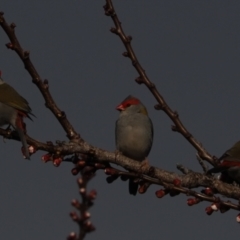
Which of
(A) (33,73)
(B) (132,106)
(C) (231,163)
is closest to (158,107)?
(A) (33,73)

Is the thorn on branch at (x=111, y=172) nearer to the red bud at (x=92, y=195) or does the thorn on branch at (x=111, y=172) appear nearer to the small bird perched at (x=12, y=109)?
the red bud at (x=92, y=195)

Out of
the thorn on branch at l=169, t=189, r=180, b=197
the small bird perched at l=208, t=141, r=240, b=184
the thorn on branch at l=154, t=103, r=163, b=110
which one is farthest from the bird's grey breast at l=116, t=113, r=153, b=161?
the thorn on branch at l=154, t=103, r=163, b=110

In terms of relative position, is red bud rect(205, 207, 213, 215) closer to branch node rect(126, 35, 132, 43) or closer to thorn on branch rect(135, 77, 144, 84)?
thorn on branch rect(135, 77, 144, 84)

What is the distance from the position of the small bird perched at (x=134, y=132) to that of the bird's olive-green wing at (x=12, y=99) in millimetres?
1343

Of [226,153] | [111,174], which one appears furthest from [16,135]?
[226,153]

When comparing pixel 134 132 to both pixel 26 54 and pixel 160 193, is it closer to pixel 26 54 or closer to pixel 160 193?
pixel 160 193

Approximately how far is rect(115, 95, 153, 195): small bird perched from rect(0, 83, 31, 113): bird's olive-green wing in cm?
134

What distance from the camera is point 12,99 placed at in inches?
256

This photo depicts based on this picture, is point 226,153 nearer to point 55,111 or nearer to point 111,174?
point 111,174

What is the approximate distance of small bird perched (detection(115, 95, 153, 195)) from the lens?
6.57 metres

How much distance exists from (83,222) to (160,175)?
7.98ft

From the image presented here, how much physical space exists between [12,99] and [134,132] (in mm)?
1679

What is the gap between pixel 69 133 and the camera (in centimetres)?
360

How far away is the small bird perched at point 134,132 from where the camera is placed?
6.57 metres
